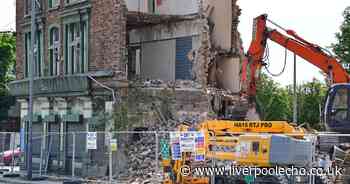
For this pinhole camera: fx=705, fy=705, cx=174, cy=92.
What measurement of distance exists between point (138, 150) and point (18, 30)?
13577 mm

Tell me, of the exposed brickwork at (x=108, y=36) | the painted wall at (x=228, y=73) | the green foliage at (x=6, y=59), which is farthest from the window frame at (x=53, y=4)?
the green foliage at (x=6, y=59)

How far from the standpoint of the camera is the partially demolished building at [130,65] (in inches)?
1197

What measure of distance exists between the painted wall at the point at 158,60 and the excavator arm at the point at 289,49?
794 cm

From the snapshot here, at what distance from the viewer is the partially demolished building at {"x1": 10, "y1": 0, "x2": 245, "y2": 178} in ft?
99.8

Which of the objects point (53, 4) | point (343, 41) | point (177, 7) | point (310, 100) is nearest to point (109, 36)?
point (177, 7)

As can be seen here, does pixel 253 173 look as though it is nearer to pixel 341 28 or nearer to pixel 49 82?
pixel 49 82

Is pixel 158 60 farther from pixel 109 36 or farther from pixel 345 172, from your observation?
pixel 345 172

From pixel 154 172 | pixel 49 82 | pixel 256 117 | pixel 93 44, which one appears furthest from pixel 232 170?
pixel 49 82

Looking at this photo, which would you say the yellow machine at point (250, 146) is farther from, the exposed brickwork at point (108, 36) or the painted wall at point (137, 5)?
the painted wall at point (137, 5)

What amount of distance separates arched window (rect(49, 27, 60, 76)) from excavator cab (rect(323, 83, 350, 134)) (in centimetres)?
1782

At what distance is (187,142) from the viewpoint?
20.7 m

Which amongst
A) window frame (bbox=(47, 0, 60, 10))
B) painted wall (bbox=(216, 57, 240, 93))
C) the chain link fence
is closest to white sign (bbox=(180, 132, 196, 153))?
the chain link fence

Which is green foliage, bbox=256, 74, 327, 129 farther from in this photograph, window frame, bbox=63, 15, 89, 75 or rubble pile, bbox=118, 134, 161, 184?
rubble pile, bbox=118, 134, 161, 184

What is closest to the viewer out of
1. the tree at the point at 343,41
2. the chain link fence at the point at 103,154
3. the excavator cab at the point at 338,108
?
the excavator cab at the point at 338,108
